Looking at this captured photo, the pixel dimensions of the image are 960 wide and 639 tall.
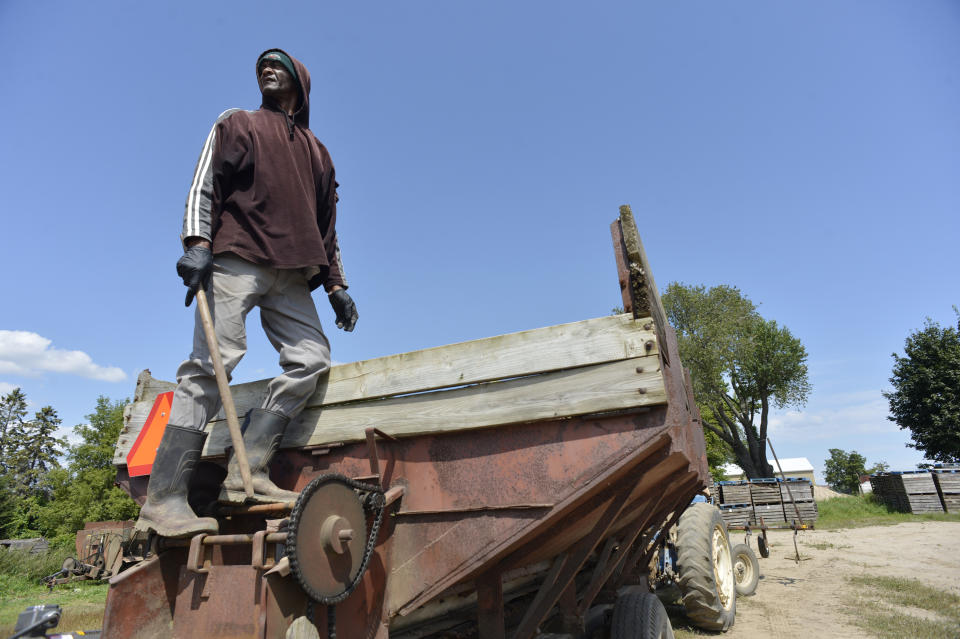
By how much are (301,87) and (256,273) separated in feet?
3.88

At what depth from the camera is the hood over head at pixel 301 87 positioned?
296cm

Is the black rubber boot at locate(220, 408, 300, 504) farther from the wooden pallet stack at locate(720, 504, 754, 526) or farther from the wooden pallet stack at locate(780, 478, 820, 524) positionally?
the wooden pallet stack at locate(780, 478, 820, 524)

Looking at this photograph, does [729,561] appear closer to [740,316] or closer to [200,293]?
[200,293]

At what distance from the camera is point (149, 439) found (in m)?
3.11

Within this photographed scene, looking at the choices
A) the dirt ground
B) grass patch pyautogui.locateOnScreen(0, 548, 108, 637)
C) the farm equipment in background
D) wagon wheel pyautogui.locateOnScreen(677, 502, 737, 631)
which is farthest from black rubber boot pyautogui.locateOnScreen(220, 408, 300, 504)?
the farm equipment in background

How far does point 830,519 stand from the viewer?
20328 millimetres

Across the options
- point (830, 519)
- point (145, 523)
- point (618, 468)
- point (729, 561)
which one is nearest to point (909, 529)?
point (830, 519)

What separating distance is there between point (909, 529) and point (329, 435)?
18820 millimetres

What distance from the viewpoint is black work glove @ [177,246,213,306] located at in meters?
2.29

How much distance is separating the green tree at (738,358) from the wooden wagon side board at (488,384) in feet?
104

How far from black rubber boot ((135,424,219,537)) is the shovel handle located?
0.60ft

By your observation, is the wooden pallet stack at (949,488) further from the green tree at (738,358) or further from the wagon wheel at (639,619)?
the wagon wheel at (639,619)

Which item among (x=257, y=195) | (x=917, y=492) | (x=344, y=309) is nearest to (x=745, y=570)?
(x=344, y=309)

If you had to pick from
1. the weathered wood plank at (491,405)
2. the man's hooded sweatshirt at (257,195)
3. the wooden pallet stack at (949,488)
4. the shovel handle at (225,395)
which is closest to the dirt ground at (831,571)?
the wooden pallet stack at (949,488)
